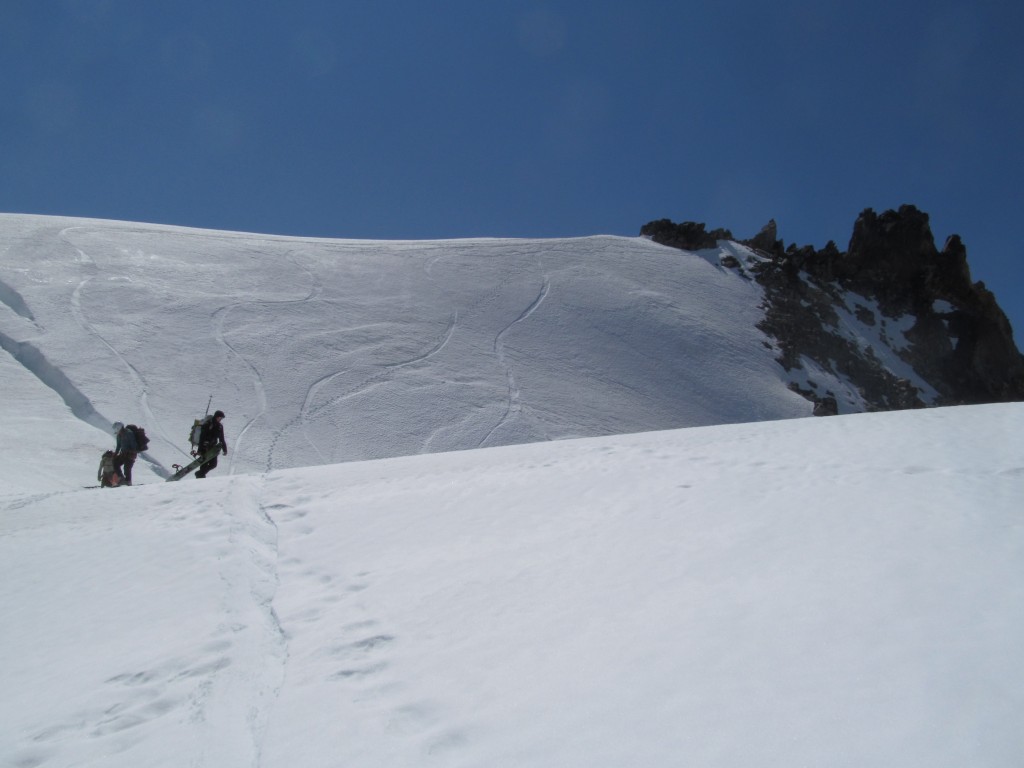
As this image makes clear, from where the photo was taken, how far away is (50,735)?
3.96 meters

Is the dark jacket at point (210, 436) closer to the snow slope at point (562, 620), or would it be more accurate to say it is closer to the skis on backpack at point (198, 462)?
the skis on backpack at point (198, 462)

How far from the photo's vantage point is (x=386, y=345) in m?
24.0

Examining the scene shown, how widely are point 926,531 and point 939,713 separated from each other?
235cm

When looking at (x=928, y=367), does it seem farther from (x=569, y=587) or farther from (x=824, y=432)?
(x=569, y=587)

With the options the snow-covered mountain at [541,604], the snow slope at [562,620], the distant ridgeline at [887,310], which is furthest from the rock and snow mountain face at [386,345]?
the snow slope at [562,620]

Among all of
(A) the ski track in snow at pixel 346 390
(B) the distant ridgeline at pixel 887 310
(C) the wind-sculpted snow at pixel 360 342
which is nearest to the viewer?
(A) the ski track in snow at pixel 346 390

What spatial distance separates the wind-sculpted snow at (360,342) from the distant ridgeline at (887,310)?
356 cm

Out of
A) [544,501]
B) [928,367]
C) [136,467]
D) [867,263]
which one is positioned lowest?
[544,501]

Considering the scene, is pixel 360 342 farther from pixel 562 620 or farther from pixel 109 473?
pixel 562 620

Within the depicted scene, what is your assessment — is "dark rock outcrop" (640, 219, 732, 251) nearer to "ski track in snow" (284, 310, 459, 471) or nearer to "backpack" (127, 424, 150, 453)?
"ski track in snow" (284, 310, 459, 471)

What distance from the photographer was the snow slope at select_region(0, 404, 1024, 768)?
9.95 feet

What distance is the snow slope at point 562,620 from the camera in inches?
119

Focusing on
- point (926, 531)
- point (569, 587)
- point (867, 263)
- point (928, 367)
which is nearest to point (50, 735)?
point (569, 587)

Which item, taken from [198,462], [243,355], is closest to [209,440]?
[198,462]
